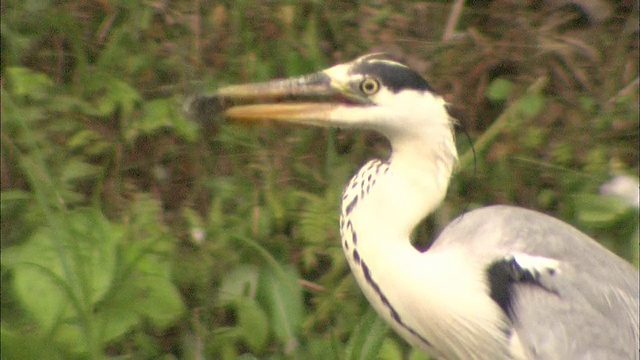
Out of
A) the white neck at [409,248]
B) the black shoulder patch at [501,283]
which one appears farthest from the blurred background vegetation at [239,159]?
the black shoulder patch at [501,283]

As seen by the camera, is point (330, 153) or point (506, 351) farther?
point (330, 153)

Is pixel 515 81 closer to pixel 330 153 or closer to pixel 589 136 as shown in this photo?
pixel 589 136

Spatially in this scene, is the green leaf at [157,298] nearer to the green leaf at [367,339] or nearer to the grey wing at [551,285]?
the green leaf at [367,339]

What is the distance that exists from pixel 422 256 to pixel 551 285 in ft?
1.23

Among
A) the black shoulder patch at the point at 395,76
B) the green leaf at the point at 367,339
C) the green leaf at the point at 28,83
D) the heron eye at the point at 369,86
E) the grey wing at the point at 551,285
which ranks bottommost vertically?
the green leaf at the point at 367,339

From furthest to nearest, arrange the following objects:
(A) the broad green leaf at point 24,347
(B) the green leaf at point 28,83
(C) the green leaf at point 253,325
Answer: (B) the green leaf at point 28,83 < (C) the green leaf at point 253,325 < (A) the broad green leaf at point 24,347

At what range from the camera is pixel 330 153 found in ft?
12.0

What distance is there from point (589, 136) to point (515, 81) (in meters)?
0.45

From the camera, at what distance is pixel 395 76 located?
7.99 ft

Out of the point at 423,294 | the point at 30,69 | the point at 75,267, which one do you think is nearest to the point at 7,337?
the point at 75,267

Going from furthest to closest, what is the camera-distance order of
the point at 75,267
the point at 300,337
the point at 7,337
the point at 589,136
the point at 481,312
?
the point at 589,136
the point at 300,337
the point at 75,267
the point at 7,337
the point at 481,312

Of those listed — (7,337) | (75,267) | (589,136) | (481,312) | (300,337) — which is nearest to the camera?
(481,312)

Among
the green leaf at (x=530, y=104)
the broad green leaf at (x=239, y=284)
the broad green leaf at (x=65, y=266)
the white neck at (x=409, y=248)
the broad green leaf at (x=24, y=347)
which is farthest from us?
the green leaf at (x=530, y=104)

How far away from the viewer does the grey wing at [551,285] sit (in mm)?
2443
